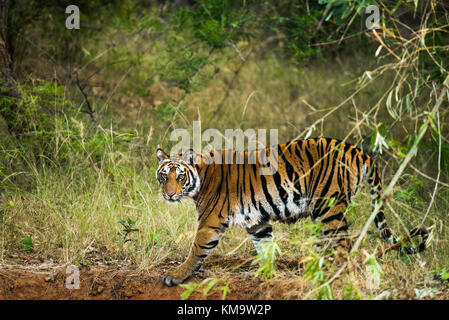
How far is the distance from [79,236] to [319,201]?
6.63 ft

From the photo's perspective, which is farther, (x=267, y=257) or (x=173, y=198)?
(x=173, y=198)

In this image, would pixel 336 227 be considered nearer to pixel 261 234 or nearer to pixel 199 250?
pixel 261 234

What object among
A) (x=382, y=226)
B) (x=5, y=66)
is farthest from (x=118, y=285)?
(x=5, y=66)

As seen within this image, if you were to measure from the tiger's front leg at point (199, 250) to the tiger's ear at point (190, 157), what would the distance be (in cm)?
45

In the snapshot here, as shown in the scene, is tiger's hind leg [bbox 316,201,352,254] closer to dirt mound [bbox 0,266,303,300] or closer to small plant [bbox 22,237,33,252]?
dirt mound [bbox 0,266,303,300]

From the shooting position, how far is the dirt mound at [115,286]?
159 inches

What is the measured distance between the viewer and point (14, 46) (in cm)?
815

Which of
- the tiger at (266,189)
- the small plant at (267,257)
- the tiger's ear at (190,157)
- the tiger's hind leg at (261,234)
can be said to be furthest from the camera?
the tiger's hind leg at (261,234)

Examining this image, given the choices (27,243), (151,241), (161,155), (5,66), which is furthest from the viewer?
(5,66)

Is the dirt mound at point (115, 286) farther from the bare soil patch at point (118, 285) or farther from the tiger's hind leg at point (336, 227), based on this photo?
the tiger's hind leg at point (336, 227)

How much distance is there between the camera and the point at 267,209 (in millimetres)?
4297

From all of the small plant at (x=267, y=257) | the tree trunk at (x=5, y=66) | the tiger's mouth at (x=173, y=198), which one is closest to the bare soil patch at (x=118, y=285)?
the small plant at (x=267, y=257)

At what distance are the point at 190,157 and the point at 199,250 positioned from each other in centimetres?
69

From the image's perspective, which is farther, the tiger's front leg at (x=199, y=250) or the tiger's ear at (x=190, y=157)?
the tiger's ear at (x=190, y=157)
